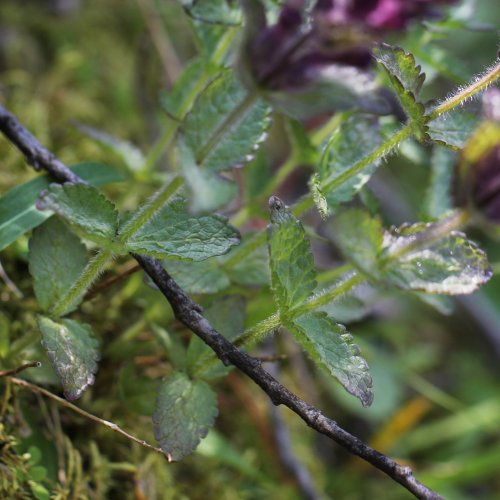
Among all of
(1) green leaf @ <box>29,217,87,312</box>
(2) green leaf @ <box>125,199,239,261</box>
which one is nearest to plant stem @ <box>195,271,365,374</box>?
(2) green leaf @ <box>125,199,239,261</box>

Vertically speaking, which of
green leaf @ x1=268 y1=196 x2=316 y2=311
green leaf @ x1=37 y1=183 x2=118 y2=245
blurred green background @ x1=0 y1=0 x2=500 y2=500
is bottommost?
blurred green background @ x1=0 y1=0 x2=500 y2=500

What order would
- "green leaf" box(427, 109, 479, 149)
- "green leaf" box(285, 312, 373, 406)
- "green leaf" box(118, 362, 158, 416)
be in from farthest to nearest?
"green leaf" box(118, 362, 158, 416)
"green leaf" box(427, 109, 479, 149)
"green leaf" box(285, 312, 373, 406)

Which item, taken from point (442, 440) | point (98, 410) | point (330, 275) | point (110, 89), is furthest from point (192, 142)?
point (442, 440)

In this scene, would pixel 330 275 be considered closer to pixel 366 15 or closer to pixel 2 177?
pixel 366 15

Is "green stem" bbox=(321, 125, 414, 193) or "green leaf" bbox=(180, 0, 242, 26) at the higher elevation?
"green leaf" bbox=(180, 0, 242, 26)

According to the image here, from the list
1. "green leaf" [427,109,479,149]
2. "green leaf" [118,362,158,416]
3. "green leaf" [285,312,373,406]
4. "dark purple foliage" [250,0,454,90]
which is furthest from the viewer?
→ "dark purple foliage" [250,0,454,90]

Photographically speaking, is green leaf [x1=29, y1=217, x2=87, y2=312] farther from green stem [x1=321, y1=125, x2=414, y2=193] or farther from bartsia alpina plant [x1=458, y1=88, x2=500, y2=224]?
bartsia alpina plant [x1=458, y1=88, x2=500, y2=224]
